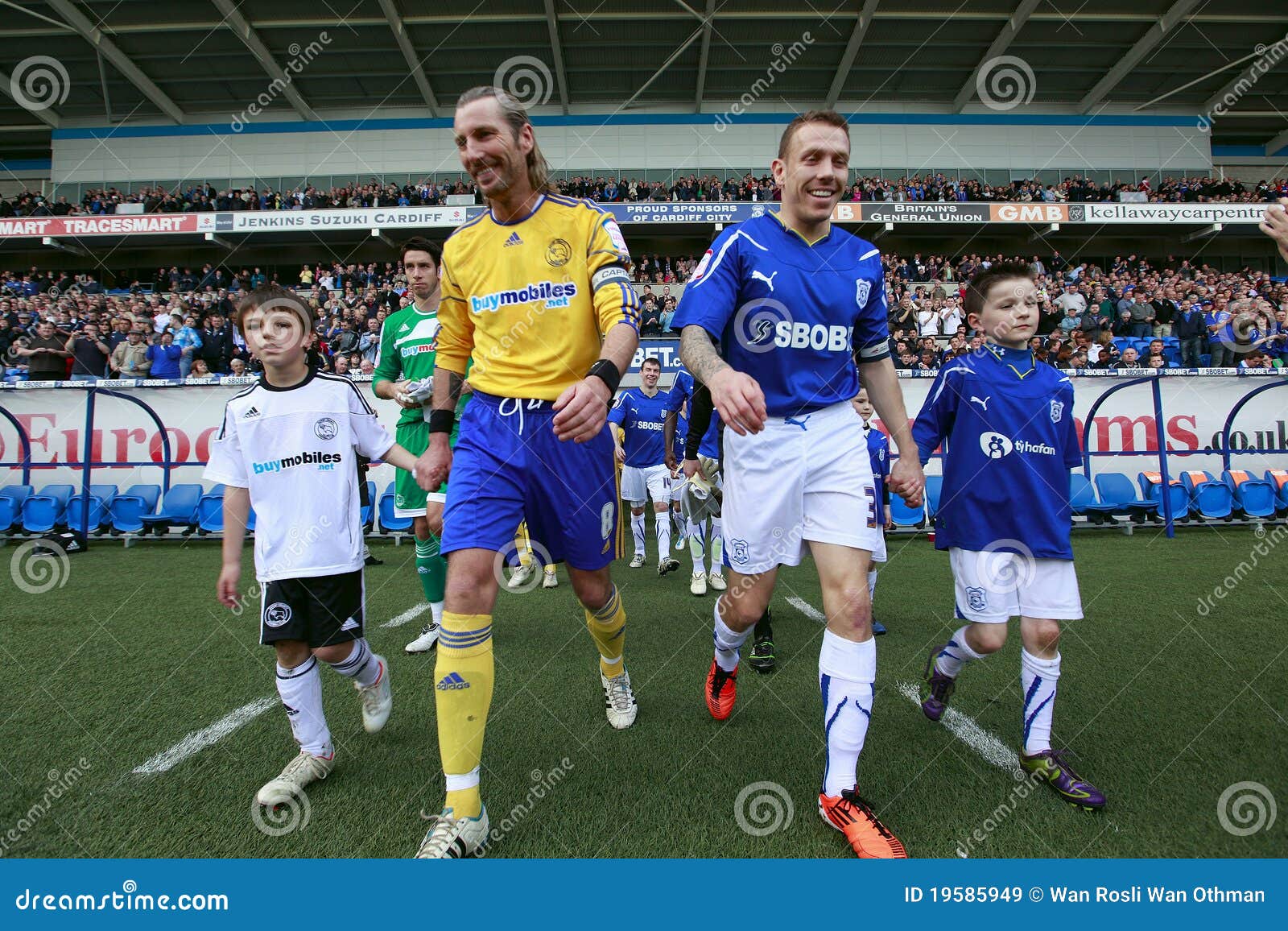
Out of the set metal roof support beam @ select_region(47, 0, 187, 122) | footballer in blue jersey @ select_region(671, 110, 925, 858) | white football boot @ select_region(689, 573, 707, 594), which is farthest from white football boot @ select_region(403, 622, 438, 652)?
metal roof support beam @ select_region(47, 0, 187, 122)

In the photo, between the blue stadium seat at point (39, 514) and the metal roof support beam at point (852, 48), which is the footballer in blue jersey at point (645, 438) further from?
the metal roof support beam at point (852, 48)


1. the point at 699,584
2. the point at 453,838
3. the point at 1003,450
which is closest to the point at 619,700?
the point at 453,838

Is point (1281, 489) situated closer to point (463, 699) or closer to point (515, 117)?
point (515, 117)

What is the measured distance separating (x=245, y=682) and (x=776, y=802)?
309 cm

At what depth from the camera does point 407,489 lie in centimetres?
462

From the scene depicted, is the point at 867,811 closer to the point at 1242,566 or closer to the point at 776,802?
the point at 776,802

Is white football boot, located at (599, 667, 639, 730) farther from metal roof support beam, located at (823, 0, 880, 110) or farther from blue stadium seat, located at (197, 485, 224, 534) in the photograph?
metal roof support beam, located at (823, 0, 880, 110)

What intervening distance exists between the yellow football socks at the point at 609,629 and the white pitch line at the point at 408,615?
2774 millimetres

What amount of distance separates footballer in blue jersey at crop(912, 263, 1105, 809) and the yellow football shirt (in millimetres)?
1492

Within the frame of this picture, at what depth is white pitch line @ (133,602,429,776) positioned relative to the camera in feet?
9.15

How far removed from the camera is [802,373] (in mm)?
2605

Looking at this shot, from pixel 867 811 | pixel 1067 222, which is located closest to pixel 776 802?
pixel 867 811

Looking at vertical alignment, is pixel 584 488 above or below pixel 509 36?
below

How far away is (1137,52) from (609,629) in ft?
120
